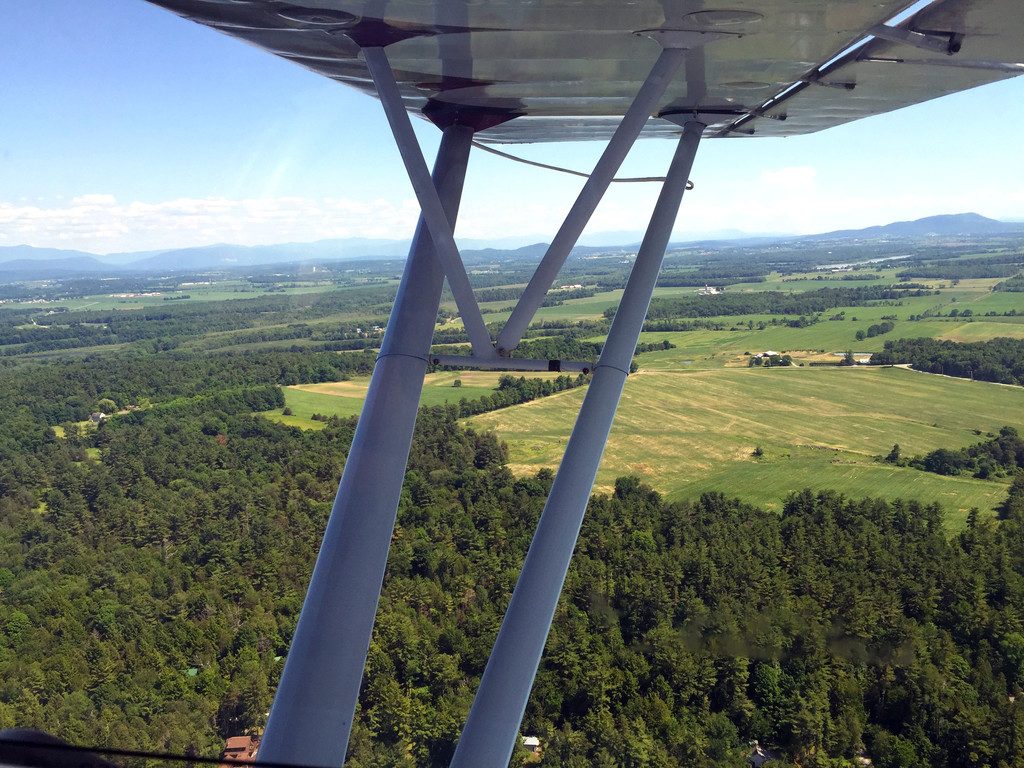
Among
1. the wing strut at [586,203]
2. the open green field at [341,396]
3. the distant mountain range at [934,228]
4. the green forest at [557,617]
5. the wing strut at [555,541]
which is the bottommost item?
the green forest at [557,617]

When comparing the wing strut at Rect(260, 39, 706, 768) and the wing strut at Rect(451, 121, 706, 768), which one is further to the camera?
the wing strut at Rect(451, 121, 706, 768)

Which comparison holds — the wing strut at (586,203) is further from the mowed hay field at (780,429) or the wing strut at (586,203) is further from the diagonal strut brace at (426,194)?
the mowed hay field at (780,429)

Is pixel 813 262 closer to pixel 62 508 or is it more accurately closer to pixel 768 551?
pixel 768 551

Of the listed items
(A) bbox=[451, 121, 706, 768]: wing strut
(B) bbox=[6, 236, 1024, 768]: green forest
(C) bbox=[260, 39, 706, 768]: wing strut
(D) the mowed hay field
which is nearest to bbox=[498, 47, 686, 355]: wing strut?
(C) bbox=[260, 39, 706, 768]: wing strut

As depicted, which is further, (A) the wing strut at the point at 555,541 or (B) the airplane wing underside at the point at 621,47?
(A) the wing strut at the point at 555,541

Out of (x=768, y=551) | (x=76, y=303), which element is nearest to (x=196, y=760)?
(x=768, y=551)

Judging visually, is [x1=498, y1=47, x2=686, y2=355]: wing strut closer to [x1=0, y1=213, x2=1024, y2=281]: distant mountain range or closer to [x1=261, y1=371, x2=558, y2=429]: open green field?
[x1=0, y1=213, x2=1024, y2=281]: distant mountain range

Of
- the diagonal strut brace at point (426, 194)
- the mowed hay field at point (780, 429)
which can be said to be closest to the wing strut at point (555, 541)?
the diagonal strut brace at point (426, 194)
